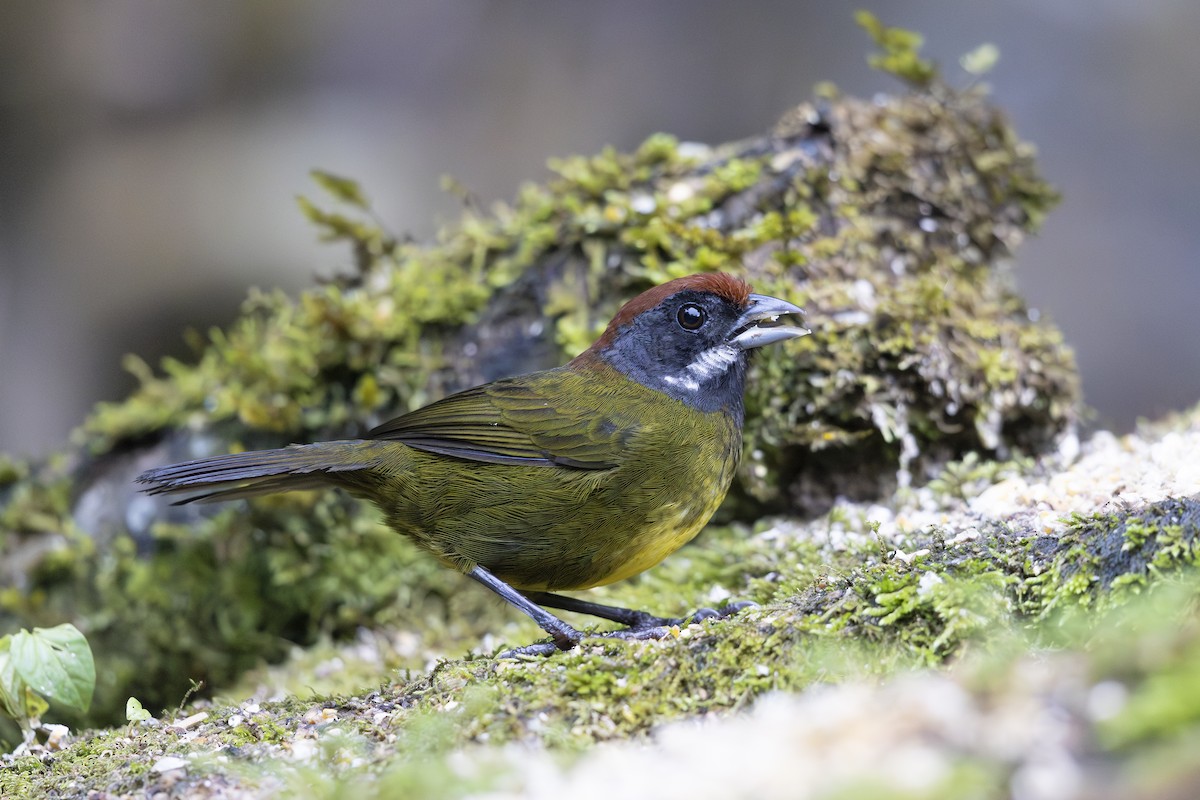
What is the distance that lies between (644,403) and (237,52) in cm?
686

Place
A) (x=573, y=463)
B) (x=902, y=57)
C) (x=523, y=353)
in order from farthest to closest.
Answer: (x=902, y=57) → (x=523, y=353) → (x=573, y=463)

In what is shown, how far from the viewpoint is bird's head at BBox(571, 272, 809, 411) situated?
11.8ft

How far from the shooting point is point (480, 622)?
457 centimetres

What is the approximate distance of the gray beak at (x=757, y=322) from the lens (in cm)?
357

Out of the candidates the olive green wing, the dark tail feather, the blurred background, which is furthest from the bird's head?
the blurred background

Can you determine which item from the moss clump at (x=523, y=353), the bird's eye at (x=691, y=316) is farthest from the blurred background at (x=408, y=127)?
the bird's eye at (x=691, y=316)

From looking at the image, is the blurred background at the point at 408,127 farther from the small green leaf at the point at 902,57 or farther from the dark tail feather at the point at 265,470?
the dark tail feather at the point at 265,470

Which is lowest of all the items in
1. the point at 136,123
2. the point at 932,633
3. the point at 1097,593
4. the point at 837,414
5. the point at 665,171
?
the point at 932,633

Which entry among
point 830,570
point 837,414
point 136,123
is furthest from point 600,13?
point 830,570

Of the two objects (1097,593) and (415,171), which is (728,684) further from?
(415,171)

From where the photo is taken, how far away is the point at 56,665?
9.55ft

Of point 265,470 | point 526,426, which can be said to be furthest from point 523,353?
point 265,470

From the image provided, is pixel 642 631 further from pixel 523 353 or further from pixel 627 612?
pixel 523 353

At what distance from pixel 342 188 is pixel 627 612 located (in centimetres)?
274
